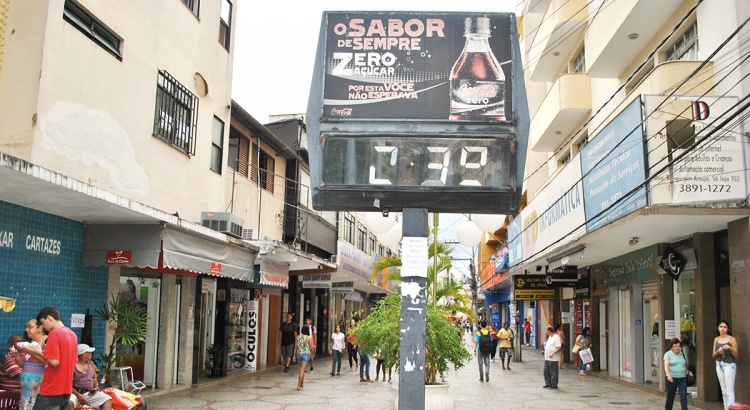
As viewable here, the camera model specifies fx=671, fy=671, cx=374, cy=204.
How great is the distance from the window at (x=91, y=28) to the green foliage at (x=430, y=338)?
7.05 metres

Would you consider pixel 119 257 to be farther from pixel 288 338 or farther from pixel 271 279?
pixel 288 338

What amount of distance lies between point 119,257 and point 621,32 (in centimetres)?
1220

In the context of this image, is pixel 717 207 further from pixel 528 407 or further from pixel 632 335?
pixel 632 335

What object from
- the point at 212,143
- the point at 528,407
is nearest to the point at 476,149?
the point at 528,407

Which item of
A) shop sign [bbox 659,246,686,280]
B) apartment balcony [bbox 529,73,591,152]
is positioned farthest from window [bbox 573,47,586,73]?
shop sign [bbox 659,246,686,280]

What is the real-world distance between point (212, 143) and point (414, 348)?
10.5 metres

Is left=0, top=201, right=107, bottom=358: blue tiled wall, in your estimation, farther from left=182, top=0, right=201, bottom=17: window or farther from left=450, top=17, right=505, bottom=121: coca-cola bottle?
left=450, top=17, right=505, bottom=121: coca-cola bottle

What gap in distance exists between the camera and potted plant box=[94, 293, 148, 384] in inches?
470

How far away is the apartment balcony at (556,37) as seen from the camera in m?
20.7

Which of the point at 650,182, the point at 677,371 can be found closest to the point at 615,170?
the point at 650,182

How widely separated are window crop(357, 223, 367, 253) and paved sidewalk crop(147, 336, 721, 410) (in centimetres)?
2035

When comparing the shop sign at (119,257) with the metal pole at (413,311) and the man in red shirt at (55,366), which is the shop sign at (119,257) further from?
the metal pole at (413,311)

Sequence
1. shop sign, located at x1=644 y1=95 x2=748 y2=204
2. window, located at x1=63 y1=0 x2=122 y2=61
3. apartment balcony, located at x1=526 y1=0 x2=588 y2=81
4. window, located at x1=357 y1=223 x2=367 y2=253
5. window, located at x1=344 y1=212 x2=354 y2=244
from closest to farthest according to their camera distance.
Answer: window, located at x1=63 y1=0 x2=122 y2=61 → shop sign, located at x1=644 y1=95 x2=748 y2=204 → apartment balcony, located at x1=526 y1=0 x2=588 y2=81 → window, located at x1=344 y1=212 x2=354 y2=244 → window, located at x1=357 y1=223 x2=367 y2=253

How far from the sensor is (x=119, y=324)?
1192cm
